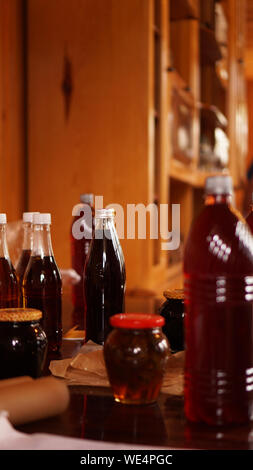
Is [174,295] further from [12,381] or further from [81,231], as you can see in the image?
[81,231]

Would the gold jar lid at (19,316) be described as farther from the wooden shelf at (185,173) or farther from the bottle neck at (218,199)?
the wooden shelf at (185,173)

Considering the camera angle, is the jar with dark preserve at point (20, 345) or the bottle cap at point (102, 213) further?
the bottle cap at point (102, 213)

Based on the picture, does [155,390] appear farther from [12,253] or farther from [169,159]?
[169,159]

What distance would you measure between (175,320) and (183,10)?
2651 millimetres

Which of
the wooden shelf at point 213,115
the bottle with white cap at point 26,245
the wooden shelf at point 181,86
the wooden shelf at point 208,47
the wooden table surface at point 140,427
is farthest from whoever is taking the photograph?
the wooden shelf at point 213,115

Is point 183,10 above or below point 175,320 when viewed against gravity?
above

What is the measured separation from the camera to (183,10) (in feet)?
10.4

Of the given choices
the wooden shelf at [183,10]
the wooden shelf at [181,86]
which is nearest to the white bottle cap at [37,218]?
the wooden shelf at [181,86]

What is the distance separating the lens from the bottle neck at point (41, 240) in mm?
948

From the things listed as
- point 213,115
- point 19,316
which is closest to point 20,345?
point 19,316

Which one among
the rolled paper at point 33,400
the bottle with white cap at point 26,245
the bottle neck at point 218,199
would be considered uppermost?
the bottle neck at point 218,199

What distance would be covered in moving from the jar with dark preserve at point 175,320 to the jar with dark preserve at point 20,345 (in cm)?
26

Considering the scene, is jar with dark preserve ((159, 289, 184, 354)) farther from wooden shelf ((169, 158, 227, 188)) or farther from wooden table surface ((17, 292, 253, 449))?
wooden shelf ((169, 158, 227, 188))

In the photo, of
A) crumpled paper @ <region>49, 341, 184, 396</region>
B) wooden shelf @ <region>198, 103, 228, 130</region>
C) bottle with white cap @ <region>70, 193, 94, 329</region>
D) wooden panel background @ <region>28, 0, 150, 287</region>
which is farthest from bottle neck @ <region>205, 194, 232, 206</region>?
wooden shelf @ <region>198, 103, 228, 130</region>
